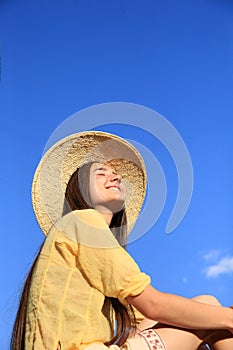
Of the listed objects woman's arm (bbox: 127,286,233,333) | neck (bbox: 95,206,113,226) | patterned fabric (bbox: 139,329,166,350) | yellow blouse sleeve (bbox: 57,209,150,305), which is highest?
neck (bbox: 95,206,113,226)

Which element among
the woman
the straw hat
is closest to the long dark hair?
the woman

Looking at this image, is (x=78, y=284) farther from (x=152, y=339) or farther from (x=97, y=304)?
(x=152, y=339)

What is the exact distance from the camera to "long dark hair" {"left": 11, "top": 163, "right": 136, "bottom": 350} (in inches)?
52.8

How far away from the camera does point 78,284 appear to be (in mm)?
1283

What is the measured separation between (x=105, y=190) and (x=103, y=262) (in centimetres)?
27

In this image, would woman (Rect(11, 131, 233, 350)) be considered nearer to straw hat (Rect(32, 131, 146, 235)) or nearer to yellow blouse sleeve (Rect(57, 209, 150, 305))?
yellow blouse sleeve (Rect(57, 209, 150, 305))

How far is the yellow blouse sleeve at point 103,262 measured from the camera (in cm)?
124

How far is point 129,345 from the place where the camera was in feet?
4.14

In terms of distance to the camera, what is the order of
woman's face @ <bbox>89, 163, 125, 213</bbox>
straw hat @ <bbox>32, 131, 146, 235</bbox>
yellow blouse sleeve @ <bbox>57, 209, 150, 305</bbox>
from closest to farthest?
yellow blouse sleeve @ <bbox>57, 209, 150, 305</bbox> < woman's face @ <bbox>89, 163, 125, 213</bbox> < straw hat @ <bbox>32, 131, 146, 235</bbox>

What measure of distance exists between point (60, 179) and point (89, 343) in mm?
637

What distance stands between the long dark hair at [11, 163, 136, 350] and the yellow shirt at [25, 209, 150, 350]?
0.03 m

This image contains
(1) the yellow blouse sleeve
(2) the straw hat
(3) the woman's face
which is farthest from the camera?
(2) the straw hat

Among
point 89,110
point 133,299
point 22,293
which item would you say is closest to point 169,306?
point 133,299

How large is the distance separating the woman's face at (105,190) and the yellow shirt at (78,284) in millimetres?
152
